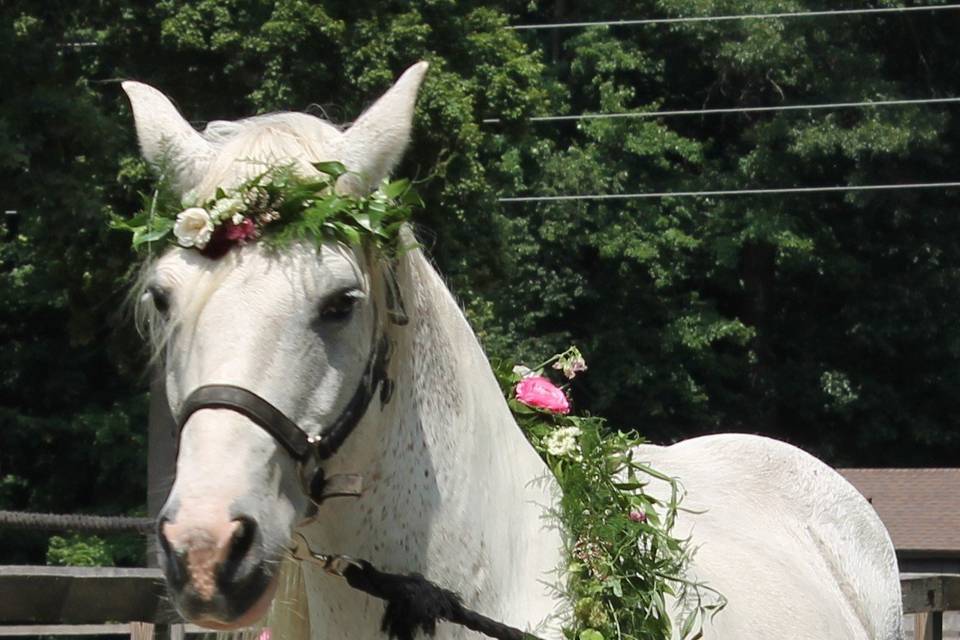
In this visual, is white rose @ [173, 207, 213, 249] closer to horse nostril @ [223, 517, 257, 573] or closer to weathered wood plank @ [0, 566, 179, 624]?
horse nostril @ [223, 517, 257, 573]

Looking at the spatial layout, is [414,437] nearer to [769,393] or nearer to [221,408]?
[221,408]

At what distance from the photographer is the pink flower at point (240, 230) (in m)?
2.92

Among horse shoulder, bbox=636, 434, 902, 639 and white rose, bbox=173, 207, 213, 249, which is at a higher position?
white rose, bbox=173, 207, 213, 249

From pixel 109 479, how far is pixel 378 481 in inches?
806

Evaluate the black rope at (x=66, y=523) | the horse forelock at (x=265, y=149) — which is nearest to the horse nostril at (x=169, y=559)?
the horse forelock at (x=265, y=149)

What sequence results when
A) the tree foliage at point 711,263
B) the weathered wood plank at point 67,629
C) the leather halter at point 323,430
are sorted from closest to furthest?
the leather halter at point 323,430 → the weathered wood plank at point 67,629 → the tree foliage at point 711,263

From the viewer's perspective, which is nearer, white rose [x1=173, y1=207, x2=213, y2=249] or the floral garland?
white rose [x1=173, y1=207, x2=213, y2=249]

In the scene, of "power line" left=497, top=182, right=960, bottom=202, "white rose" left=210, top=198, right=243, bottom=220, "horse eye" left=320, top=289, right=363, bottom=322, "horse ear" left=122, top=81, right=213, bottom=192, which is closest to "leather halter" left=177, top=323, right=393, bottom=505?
"horse eye" left=320, top=289, right=363, bottom=322

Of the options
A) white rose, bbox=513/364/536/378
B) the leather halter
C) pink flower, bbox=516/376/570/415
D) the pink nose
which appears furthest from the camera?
white rose, bbox=513/364/536/378

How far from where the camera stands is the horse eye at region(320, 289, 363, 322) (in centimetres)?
288

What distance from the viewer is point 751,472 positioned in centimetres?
503

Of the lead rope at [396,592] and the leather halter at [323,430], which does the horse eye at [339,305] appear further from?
the lead rope at [396,592]

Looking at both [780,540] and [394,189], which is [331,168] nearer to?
[394,189]

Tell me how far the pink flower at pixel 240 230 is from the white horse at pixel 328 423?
25mm
